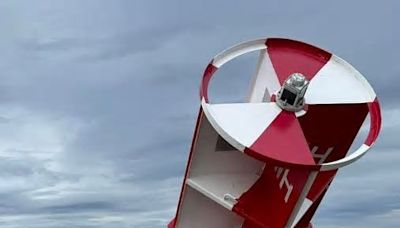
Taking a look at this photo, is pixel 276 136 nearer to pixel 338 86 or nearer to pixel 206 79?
pixel 206 79

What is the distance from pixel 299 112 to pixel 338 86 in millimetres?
1204

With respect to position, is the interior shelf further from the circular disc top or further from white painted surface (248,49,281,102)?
white painted surface (248,49,281,102)

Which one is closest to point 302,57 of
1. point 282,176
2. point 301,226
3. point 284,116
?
point 284,116

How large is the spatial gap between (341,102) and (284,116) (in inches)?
49.5

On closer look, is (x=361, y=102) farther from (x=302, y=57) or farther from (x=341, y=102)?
(x=302, y=57)

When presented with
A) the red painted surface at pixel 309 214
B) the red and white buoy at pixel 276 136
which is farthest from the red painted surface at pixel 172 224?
the red painted surface at pixel 309 214

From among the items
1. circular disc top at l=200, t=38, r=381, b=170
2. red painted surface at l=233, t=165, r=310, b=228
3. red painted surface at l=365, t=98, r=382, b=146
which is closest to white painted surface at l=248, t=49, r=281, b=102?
circular disc top at l=200, t=38, r=381, b=170

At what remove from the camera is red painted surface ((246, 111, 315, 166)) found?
10688 millimetres

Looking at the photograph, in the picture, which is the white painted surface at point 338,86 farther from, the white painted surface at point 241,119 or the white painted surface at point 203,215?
the white painted surface at point 203,215

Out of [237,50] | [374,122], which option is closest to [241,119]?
[237,50]

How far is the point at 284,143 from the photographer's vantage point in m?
11.1

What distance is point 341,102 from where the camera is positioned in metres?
12.2

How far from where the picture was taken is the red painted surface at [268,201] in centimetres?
1164

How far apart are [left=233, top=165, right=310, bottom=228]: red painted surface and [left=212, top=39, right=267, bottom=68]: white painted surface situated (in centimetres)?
229
